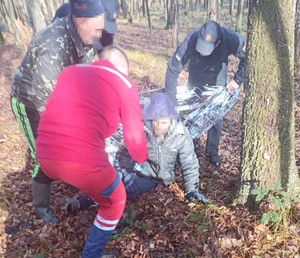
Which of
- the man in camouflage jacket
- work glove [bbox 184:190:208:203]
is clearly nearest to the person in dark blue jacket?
work glove [bbox 184:190:208:203]

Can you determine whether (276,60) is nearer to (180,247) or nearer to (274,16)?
(274,16)

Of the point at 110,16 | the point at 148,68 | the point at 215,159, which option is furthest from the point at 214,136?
the point at 148,68

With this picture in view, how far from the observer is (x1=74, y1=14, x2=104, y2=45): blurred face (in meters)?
2.18

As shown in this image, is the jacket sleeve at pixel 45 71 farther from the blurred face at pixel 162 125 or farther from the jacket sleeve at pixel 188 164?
the jacket sleeve at pixel 188 164

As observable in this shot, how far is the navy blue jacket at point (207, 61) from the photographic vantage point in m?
3.88

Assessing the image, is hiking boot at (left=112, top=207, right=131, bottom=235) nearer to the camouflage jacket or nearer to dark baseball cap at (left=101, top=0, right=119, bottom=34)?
the camouflage jacket

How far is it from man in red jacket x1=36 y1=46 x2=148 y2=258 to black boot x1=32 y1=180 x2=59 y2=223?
98 cm

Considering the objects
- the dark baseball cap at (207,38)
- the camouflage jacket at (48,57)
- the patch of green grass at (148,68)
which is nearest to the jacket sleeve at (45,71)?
the camouflage jacket at (48,57)

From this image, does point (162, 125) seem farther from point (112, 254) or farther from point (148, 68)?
point (148, 68)

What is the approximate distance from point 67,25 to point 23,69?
0.62m

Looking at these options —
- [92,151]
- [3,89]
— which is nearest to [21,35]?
[3,89]

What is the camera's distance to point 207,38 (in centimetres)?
355

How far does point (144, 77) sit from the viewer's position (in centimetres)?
871

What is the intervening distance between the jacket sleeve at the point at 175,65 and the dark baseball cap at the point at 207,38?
38 centimetres
